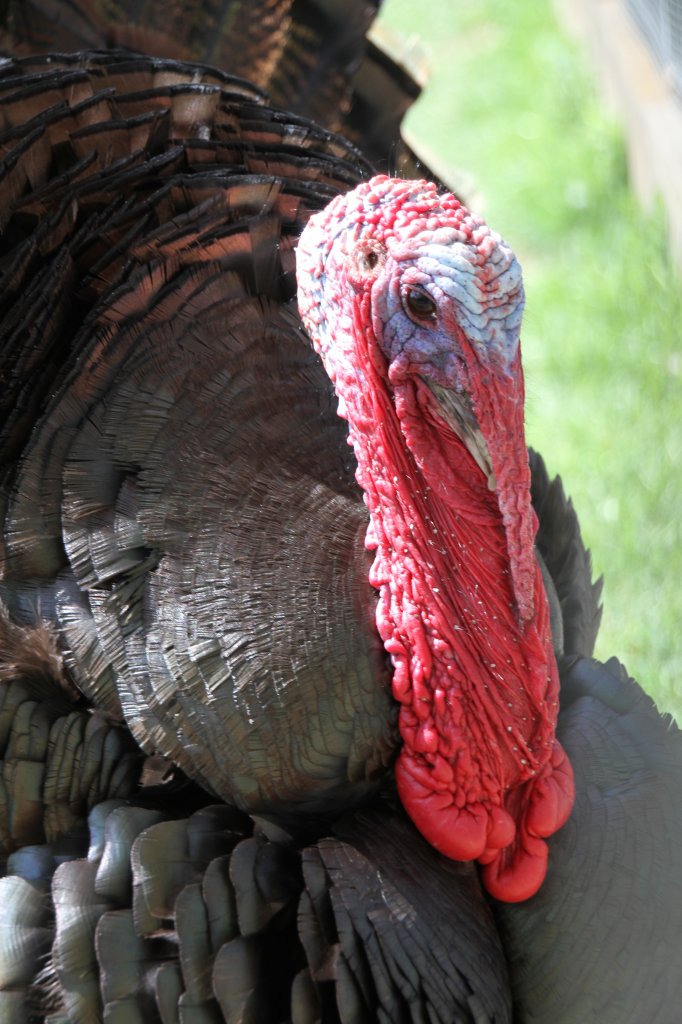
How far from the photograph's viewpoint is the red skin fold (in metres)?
1.72

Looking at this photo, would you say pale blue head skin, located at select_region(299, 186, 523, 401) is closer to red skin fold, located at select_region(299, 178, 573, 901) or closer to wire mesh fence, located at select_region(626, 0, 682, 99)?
red skin fold, located at select_region(299, 178, 573, 901)

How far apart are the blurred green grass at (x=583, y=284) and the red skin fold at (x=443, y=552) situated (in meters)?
0.86

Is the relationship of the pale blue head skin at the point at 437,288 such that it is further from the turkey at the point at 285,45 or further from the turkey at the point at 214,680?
the turkey at the point at 285,45

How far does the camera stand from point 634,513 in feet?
12.3

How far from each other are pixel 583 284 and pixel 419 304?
3.07m

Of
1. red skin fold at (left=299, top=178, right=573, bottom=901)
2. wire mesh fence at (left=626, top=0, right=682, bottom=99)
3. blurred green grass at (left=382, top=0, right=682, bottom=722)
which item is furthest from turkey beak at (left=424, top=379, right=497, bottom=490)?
wire mesh fence at (left=626, top=0, right=682, bottom=99)

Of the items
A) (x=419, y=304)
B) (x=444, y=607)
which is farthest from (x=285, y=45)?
(x=444, y=607)

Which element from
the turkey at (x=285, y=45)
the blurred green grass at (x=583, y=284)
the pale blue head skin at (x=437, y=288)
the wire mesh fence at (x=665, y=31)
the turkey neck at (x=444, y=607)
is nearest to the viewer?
the pale blue head skin at (x=437, y=288)

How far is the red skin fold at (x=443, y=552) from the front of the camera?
1719 mm

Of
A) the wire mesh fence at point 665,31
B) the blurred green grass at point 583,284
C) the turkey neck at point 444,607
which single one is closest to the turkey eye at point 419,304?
the turkey neck at point 444,607

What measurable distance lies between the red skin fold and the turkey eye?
1 cm

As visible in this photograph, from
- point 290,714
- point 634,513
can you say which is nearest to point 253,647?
point 290,714

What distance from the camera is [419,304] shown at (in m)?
1.68

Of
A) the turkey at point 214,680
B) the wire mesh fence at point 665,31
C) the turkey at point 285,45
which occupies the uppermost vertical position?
the wire mesh fence at point 665,31
